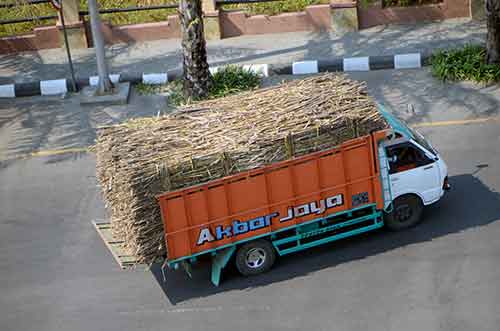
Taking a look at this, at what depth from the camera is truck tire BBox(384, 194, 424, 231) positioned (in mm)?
13844

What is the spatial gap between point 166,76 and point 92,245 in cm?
658

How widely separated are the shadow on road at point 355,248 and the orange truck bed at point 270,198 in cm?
71

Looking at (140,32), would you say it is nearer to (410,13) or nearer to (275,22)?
(275,22)

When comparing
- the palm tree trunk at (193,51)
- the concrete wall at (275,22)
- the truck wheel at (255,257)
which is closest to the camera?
the truck wheel at (255,257)

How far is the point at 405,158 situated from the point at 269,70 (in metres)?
6.97

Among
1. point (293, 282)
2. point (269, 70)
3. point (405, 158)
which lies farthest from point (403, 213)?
point (269, 70)

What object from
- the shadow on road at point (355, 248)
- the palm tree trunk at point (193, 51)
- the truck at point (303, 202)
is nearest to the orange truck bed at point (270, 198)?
the truck at point (303, 202)

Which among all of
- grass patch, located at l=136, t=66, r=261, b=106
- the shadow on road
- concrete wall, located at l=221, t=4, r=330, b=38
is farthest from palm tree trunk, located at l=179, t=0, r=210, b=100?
the shadow on road

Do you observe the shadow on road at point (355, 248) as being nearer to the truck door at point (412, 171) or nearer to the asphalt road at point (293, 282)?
the asphalt road at point (293, 282)

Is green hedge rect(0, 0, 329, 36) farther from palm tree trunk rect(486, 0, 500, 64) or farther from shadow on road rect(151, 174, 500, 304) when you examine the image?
shadow on road rect(151, 174, 500, 304)

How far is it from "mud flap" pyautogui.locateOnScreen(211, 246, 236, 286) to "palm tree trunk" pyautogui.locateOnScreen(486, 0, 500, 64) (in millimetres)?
8605

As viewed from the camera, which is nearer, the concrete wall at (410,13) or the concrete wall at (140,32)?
the concrete wall at (410,13)

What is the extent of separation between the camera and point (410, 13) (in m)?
21.6

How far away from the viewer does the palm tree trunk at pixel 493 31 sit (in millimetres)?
18734
